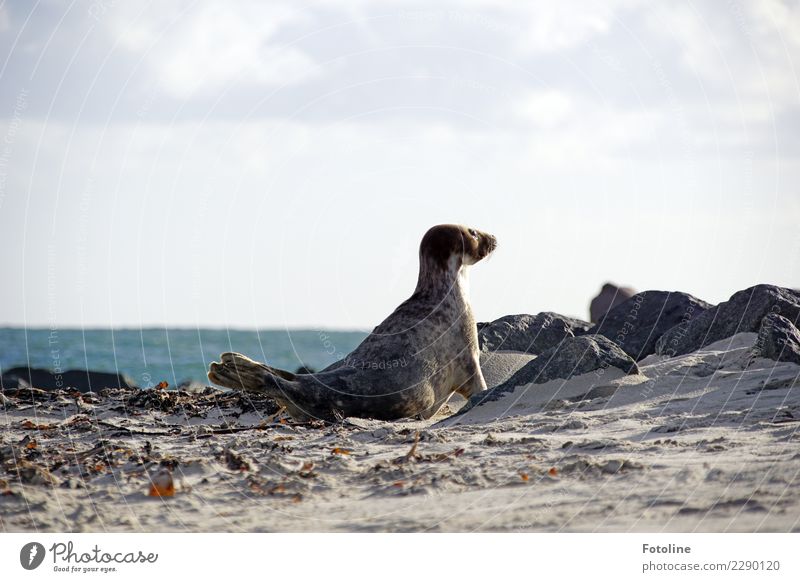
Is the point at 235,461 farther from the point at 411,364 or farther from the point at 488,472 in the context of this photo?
the point at 411,364

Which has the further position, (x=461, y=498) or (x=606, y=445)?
(x=606, y=445)

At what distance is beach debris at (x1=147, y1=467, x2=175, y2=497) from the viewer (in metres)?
5.59

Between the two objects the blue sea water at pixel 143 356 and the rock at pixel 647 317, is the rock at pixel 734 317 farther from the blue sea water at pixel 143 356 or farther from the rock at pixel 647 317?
the blue sea water at pixel 143 356

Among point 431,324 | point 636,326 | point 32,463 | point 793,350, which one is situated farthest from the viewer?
point 636,326

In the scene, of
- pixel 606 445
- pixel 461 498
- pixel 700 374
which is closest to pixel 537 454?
pixel 606 445

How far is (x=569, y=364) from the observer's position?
28.7 feet

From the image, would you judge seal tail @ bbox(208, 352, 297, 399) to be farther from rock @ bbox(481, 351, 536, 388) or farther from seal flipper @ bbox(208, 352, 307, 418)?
rock @ bbox(481, 351, 536, 388)

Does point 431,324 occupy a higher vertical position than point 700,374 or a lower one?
higher

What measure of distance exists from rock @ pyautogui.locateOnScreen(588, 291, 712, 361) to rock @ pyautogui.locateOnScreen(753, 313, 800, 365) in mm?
2609

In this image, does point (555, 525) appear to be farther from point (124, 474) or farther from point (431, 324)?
point (431, 324)

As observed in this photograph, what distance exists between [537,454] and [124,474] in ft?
8.50

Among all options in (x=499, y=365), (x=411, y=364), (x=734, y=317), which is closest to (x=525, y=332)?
(x=499, y=365)

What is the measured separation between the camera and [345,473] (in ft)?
19.6

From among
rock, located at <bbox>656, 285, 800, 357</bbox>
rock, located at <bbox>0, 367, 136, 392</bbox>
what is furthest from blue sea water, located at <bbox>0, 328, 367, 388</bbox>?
rock, located at <bbox>656, 285, 800, 357</bbox>
